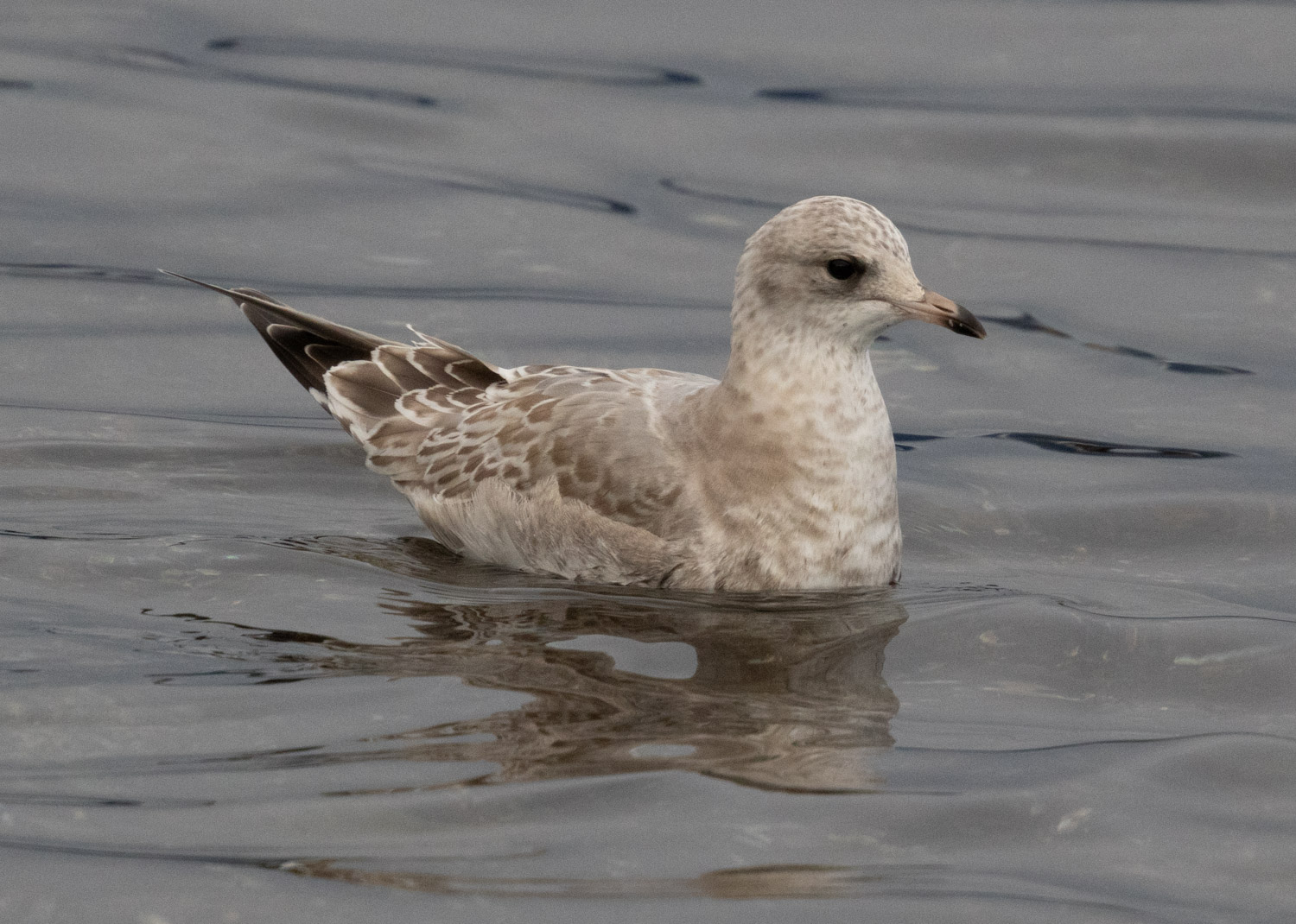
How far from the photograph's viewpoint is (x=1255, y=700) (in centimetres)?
672

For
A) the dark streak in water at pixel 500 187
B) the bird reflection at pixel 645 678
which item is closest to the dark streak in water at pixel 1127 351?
the dark streak in water at pixel 500 187

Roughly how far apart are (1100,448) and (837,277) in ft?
8.79

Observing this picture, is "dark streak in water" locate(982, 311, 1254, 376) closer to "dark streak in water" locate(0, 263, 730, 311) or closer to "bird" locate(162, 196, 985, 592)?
"dark streak in water" locate(0, 263, 730, 311)

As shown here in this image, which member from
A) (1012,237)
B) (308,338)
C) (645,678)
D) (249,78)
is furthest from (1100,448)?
(249,78)

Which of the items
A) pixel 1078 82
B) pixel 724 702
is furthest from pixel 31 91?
pixel 724 702

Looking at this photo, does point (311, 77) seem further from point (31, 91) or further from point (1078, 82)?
point (1078, 82)

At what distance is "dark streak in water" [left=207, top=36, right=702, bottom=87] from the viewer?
48.1 feet

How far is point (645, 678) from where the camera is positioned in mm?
6660

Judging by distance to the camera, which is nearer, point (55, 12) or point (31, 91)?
point (31, 91)

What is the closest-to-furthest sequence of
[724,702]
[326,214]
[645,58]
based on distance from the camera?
[724,702] < [326,214] < [645,58]

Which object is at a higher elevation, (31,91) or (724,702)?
(31,91)

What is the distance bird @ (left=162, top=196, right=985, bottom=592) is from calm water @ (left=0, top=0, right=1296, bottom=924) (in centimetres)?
16

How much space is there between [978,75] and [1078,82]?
2.37 ft

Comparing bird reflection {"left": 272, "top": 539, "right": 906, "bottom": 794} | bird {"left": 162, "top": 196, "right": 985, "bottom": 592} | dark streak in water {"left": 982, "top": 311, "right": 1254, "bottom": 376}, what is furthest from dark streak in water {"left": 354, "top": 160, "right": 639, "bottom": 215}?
bird reflection {"left": 272, "top": 539, "right": 906, "bottom": 794}
